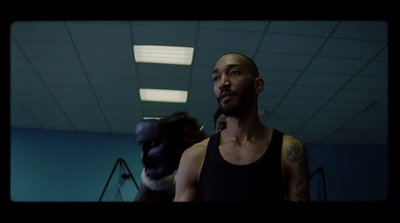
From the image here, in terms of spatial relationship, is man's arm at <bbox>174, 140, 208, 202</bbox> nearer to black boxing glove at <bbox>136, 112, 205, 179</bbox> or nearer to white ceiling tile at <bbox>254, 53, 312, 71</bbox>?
black boxing glove at <bbox>136, 112, 205, 179</bbox>

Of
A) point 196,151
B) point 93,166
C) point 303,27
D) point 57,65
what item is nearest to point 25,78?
point 57,65

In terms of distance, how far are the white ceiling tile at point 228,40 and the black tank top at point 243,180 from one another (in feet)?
8.88

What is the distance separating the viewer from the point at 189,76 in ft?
15.5

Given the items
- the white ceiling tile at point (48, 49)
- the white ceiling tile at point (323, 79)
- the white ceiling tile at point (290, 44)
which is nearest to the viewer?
the white ceiling tile at point (290, 44)

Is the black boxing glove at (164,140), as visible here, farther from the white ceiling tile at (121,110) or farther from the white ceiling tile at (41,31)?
the white ceiling tile at (121,110)

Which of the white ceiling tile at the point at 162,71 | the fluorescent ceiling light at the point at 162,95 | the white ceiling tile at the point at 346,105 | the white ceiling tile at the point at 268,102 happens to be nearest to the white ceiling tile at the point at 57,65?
the white ceiling tile at the point at 162,71

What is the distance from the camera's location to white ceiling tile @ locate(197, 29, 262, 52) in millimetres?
3729

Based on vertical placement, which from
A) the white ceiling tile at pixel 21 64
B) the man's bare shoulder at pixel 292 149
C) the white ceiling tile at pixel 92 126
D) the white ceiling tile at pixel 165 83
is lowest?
the man's bare shoulder at pixel 292 149

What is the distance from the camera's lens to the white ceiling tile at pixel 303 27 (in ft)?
11.5

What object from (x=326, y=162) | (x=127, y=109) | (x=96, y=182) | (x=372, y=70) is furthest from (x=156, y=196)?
(x=326, y=162)

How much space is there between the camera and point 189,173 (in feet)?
3.92

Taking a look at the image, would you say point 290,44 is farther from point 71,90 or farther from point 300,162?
point 71,90

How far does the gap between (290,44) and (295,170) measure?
297 centimetres
